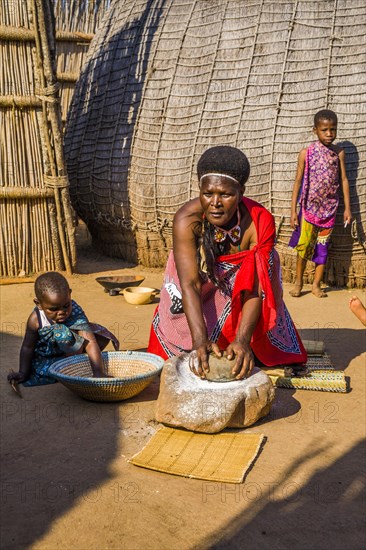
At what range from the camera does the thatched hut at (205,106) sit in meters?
6.29

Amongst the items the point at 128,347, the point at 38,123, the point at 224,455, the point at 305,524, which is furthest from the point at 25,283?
the point at 305,524

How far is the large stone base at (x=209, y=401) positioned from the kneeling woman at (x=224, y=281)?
0.08m

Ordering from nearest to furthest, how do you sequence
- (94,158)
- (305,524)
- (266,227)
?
1. (305,524)
2. (266,227)
3. (94,158)

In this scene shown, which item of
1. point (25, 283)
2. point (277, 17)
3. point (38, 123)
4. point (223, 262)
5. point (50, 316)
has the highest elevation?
point (277, 17)

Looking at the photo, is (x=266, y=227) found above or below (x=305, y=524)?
above

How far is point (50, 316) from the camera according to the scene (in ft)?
12.4

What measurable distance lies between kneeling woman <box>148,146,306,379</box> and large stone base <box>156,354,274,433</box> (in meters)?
0.08

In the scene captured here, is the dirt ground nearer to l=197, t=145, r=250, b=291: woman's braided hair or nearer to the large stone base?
the large stone base

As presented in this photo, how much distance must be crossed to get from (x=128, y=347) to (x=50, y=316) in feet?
3.17

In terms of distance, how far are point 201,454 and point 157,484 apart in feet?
1.08

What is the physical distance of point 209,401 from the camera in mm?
3189

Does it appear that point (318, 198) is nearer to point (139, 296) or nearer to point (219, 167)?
point (139, 296)

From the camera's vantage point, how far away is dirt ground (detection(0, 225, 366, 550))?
7.80 feet

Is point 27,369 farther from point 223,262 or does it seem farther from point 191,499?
point 191,499
